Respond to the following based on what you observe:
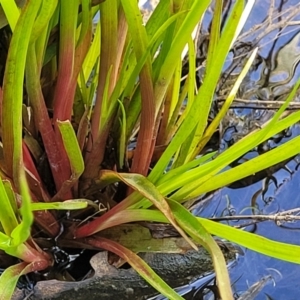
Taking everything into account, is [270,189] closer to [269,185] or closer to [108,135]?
[269,185]

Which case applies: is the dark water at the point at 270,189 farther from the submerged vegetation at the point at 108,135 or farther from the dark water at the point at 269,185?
the submerged vegetation at the point at 108,135

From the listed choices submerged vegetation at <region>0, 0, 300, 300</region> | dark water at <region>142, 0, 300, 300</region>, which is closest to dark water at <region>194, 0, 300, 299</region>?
dark water at <region>142, 0, 300, 300</region>

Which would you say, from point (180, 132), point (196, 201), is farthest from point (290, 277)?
point (180, 132)

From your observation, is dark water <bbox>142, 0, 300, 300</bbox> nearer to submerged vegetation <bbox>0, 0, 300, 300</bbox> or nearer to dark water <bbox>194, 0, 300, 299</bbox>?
dark water <bbox>194, 0, 300, 299</bbox>

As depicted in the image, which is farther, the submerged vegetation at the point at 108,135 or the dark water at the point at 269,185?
the dark water at the point at 269,185

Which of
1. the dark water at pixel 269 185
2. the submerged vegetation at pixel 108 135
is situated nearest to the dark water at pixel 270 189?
the dark water at pixel 269 185
